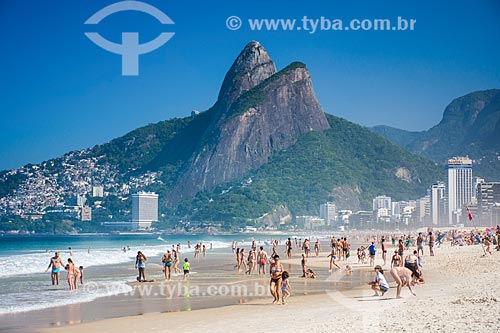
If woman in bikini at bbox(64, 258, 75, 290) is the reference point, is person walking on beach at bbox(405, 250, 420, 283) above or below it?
above

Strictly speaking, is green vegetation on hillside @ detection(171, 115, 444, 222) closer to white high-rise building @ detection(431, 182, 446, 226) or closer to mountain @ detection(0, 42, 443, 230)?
mountain @ detection(0, 42, 443, 230)

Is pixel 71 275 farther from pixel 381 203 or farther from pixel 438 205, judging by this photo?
pixel 438 205

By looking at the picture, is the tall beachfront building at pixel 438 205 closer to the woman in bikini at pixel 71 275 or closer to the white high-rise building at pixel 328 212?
the white high-rise building at pixel 328 212

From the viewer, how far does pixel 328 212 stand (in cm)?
16338

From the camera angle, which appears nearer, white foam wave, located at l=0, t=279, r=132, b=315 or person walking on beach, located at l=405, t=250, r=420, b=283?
white foam wave, located at l=0, t=279, r=132, b=315

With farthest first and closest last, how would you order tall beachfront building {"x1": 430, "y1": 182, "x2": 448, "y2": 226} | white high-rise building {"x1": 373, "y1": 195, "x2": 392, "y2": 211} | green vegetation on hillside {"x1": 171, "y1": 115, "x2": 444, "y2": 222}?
white high-rise building {"x1": 373, "y1": 195, "x2": 392, "y2": 211}, tall beachfront building {"x1": 430, "y1": 182, "x2": 448, "y2": 226}, green vegetation on hillside {"x1": 171, "y1": 115, "x2": 444, "y2": 222}

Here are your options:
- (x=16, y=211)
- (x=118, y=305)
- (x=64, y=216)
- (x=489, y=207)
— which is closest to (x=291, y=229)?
(x=489, y=207)

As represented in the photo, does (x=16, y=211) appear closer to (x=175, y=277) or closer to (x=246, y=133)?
(x=246, y=133)

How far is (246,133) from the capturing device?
7087 inches
